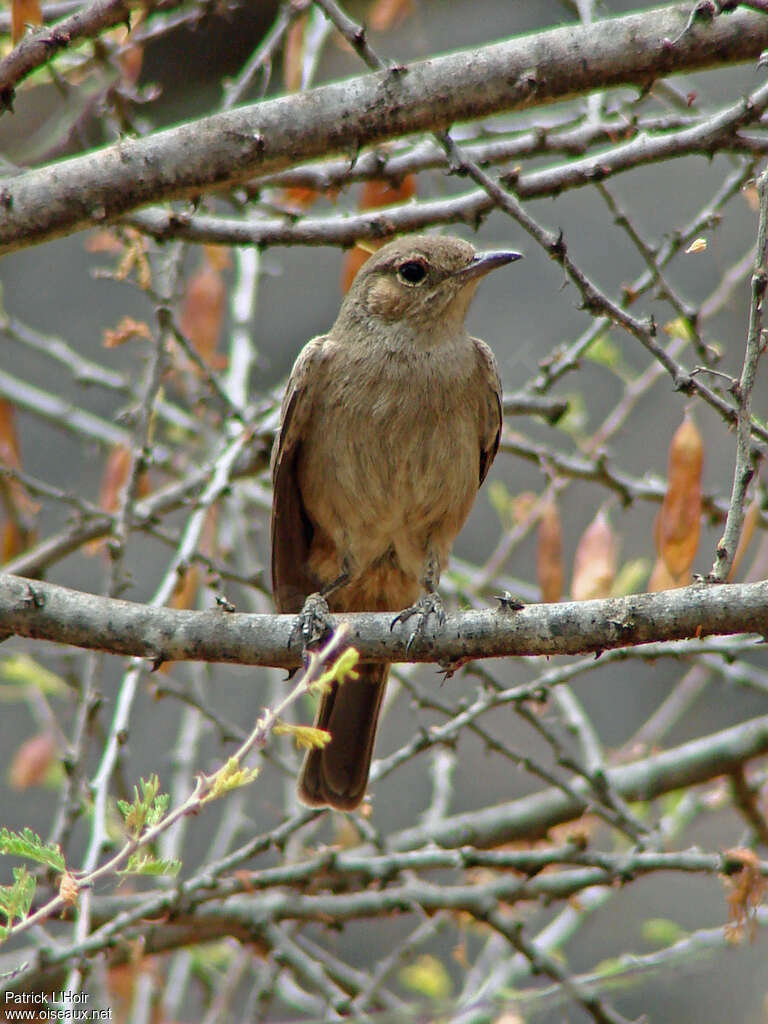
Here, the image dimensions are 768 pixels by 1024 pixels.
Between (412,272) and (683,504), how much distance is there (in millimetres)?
1773

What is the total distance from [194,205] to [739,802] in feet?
10.1

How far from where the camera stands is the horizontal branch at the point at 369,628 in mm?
2955

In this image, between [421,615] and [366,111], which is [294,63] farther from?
[421,615]

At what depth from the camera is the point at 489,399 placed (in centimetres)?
500

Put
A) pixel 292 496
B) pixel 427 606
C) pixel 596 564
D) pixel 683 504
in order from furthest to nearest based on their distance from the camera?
pixel 292 496, pixel 596 564, pixel 427 606, pixel 683 504

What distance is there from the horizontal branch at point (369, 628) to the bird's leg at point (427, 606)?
0.03 m

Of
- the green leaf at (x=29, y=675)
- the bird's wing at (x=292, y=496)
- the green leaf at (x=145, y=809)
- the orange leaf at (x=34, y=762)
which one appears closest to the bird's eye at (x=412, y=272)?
the bird's wing at (x=292, y=496)

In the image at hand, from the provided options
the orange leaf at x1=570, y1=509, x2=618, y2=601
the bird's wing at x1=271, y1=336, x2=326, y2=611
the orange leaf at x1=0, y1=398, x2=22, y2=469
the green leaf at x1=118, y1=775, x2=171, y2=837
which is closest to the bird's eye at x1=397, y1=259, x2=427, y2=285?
the bird's wing at x1=271, y1=336, x2=326, y2=611

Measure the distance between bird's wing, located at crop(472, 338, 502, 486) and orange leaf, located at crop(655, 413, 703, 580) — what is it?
1.26 meters

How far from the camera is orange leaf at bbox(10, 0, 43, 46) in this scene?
11.3 ft

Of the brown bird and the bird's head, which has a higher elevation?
the bird's head

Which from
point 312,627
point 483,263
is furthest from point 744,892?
point 483,263

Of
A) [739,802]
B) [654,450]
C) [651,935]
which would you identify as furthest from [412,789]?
[739,802]

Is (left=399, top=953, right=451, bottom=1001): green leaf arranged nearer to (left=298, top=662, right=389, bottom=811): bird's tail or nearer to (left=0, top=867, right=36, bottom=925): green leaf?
(left=298, top=662, right=389, bottom=811): bird's tail
